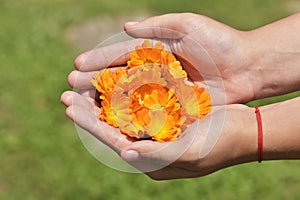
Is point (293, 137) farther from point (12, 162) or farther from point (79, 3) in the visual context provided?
point (79, 3)

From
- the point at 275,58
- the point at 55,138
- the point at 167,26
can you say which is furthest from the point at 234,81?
the point at 55,138

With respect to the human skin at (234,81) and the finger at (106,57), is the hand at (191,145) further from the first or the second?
the finger at (106,57)

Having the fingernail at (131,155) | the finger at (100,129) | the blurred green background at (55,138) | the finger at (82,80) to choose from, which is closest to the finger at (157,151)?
the fingernail at (131,155)

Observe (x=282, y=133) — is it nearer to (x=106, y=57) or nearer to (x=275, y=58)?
(x=275, y=58)

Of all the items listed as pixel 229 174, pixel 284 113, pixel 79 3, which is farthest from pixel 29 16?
pixel 284 113

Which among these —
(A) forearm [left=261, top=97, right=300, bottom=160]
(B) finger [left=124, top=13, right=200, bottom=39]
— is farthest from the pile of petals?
(A) forearm [left=261, top=97, right=300, bottom=160]

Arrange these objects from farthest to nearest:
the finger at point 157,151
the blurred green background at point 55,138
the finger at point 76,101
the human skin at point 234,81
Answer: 1. the blurred green background at point 55,138
2. the finger at point 76,101
3. the human skin at point 234,81
4. the finger at point 157,151

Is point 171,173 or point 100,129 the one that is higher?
point 100,129
